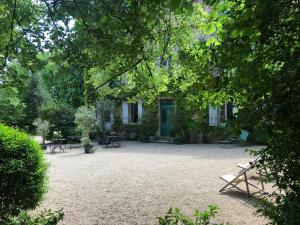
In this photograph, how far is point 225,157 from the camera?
14.0m

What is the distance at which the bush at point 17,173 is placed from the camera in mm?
5746

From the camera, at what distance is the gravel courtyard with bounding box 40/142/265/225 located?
666 centimetres

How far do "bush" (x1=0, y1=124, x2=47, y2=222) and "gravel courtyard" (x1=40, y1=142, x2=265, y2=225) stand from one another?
0.88 metres

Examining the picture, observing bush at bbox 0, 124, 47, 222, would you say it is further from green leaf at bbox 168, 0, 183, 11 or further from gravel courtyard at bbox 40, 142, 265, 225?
green leaf at bbox 168, 0, 183, 11

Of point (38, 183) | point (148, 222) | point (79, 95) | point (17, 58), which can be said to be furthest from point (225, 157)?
point (79, 95)

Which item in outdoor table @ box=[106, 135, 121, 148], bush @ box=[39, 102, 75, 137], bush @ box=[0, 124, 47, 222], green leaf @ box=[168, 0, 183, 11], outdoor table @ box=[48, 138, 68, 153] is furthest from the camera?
bush @ box=[39, 102, 75, 137]

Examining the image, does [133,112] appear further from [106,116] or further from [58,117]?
[58,117]

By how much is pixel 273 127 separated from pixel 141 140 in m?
19.3

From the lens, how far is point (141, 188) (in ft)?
29.1

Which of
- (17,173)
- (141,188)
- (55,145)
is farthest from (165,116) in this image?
(17,173)

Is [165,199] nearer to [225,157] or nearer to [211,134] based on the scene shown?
[225,157]

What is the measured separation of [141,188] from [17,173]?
3723 mm

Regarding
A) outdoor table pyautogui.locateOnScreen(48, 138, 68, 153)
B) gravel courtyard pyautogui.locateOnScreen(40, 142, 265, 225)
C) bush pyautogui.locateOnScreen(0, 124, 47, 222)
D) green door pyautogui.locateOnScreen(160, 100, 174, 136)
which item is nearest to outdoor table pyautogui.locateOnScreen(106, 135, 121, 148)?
outdoor table pyautogui.locateOnScreen(48, 138, 68, 153)

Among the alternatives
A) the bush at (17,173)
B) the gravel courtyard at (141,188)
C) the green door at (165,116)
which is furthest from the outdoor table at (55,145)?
the bush at (17,173)
